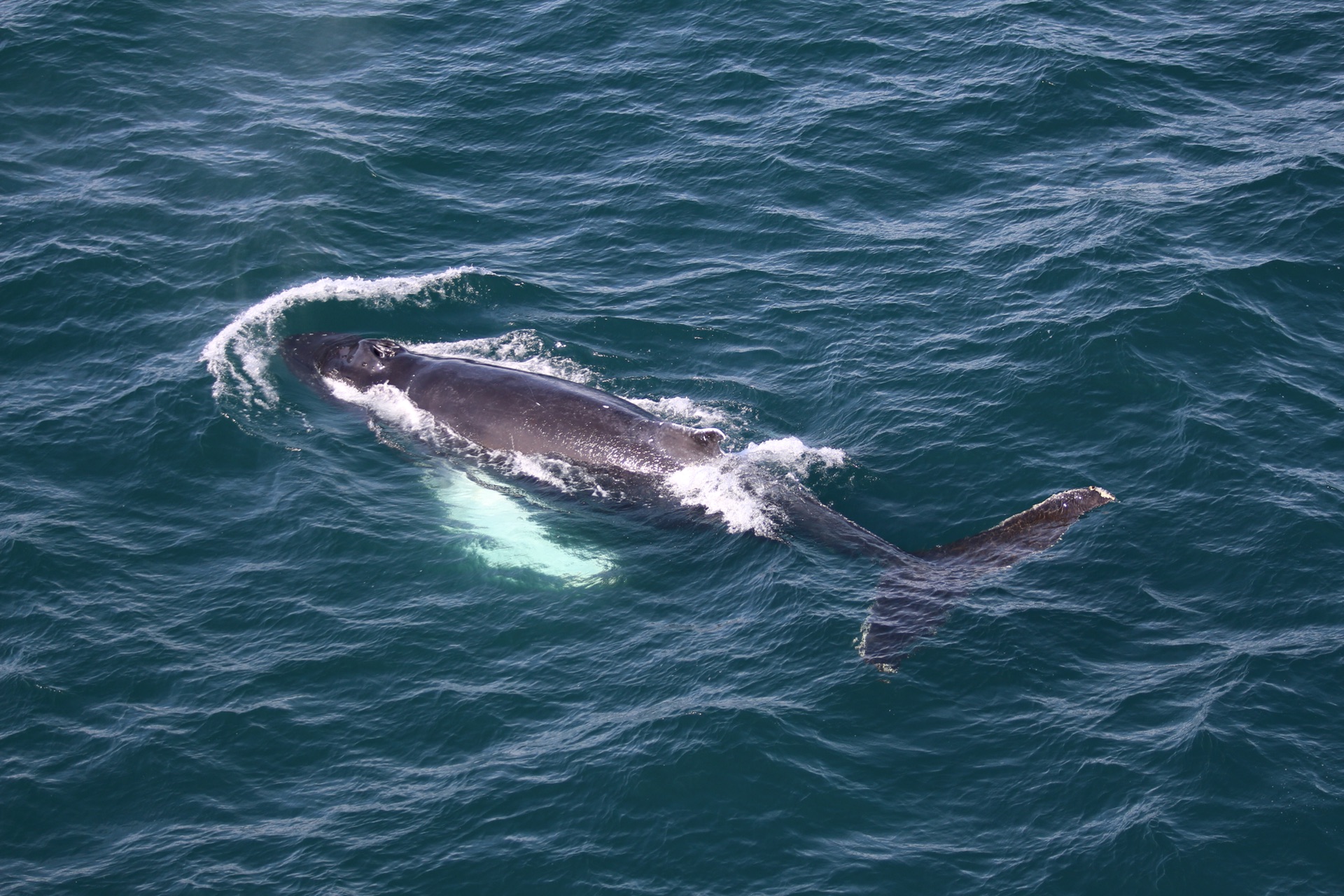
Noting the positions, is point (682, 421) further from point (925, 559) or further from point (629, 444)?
point (925, 559)

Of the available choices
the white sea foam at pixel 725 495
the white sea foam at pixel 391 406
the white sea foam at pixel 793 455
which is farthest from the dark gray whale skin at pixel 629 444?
the white sea foam at pixel 793 455

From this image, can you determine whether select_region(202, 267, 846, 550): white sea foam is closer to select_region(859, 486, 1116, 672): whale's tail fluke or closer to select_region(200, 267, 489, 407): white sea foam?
select_region(200, 267, 489, 407): white sea foam

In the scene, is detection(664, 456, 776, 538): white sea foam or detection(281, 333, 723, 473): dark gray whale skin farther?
detection(281, 333, 723, 473): dark gray whale skin

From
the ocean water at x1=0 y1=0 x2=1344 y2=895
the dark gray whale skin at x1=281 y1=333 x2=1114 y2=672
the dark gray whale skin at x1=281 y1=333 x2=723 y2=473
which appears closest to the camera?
the ocean water at x1=0 y1=0 x2=1344 y2=895

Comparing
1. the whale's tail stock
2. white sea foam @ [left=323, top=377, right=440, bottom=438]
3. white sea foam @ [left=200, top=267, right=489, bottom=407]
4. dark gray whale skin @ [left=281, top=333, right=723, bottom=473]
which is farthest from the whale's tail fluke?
white sea foam @ [left=200, top=267, right=489, bottom=407]

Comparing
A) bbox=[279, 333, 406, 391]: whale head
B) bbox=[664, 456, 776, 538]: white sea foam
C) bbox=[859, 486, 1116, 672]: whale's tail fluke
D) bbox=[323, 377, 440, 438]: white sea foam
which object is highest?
bbox=[279, 333, 406, 391]: whale head

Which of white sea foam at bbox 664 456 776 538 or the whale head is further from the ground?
the whale head
